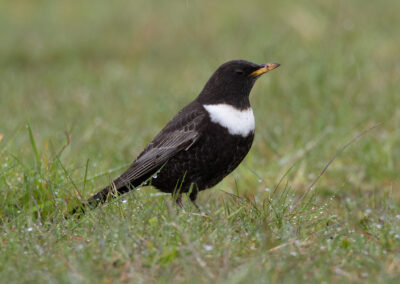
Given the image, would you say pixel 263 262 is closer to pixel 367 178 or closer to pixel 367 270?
pixel 367 270

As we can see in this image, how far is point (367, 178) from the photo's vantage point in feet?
19.7

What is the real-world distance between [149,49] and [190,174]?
659cm

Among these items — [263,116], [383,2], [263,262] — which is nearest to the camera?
[263,262]

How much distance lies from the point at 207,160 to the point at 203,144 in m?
0.11

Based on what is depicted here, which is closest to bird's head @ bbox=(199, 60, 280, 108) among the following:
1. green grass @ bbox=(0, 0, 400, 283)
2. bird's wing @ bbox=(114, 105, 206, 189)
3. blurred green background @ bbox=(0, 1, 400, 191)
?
bird's wing @ bbox=(114, 105, 206, 189)

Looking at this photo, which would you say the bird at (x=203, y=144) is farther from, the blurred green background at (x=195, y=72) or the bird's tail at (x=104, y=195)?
the blurred green background at (x=195, y=72)

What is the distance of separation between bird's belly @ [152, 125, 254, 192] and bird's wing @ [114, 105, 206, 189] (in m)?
0.05

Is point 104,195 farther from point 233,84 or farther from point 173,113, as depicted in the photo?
point 173,113

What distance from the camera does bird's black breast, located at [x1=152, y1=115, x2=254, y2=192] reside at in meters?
4.41

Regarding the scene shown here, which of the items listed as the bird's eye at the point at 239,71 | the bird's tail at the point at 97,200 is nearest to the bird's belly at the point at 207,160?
the bird's tail at the point at 97,200

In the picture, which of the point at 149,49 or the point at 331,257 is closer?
the point at 331,257

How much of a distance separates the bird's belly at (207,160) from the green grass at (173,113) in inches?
6.7

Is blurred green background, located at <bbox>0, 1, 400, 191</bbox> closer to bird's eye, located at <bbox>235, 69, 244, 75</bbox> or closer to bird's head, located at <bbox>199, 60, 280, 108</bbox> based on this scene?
bird's head, located at <bbox>199, 60, 280, 108</bbox>

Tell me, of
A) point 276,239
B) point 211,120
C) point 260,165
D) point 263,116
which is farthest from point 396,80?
point 276,239
